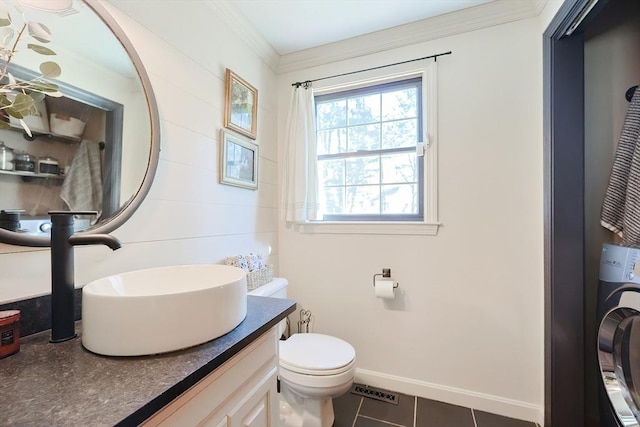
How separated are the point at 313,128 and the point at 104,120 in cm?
130

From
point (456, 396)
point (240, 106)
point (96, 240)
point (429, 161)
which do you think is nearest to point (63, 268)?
point (96, 240)

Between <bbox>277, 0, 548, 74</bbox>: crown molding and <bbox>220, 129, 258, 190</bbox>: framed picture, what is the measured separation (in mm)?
822

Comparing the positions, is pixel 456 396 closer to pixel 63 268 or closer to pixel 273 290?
pixel 273 290

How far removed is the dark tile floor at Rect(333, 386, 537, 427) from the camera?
5.15 feet

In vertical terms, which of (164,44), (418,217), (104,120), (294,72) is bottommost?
(418,217)

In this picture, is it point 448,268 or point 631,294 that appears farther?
point 448,268

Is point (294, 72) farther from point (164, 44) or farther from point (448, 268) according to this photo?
point (448, 268)

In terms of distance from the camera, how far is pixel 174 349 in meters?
0.68

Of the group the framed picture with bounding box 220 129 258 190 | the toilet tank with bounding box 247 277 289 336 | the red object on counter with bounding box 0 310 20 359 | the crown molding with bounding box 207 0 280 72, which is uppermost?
the crown molding with bounding box 207 0 280 72

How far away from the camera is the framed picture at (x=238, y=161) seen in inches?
62.7

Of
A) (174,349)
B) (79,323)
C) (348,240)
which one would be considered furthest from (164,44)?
(348,240)

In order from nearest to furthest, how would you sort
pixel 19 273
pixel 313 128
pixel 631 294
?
pixel 19 273 → pixel 631 294 → pixel 313 128

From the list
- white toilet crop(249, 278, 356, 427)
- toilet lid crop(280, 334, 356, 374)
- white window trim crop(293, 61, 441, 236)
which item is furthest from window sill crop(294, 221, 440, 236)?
toilet lid crop(280, 334, 356, 374)

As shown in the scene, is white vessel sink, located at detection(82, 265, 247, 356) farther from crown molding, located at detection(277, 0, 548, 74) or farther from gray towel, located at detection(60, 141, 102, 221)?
crown molding, located at detection(277, 0, 548, 74)
